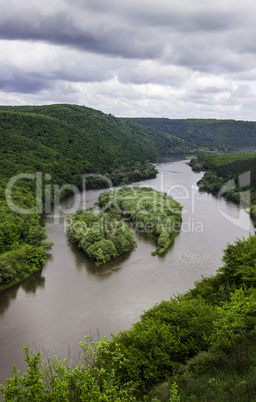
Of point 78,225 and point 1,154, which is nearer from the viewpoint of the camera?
point 78,225

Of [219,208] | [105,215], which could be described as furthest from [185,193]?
[105,215]

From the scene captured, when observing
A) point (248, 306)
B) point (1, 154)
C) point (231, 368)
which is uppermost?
point (1, 154)

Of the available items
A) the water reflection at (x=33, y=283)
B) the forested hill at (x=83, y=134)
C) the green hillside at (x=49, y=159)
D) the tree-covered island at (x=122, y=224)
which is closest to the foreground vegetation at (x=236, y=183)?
the tree-covered island at (x=122, y=224)

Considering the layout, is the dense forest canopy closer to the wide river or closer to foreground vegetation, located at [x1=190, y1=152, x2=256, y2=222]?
foreground vegetation, located at [x1=190, y1=152, x2=256, y2=222]

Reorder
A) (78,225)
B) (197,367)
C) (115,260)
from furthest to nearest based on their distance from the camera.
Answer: (78,225), (115,260), (197,367)

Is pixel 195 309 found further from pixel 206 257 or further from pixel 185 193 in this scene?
pixel 185 193

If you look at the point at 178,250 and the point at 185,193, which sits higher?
the point at 185,193

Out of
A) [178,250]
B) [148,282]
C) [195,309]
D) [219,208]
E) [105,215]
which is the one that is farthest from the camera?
[219,208]
